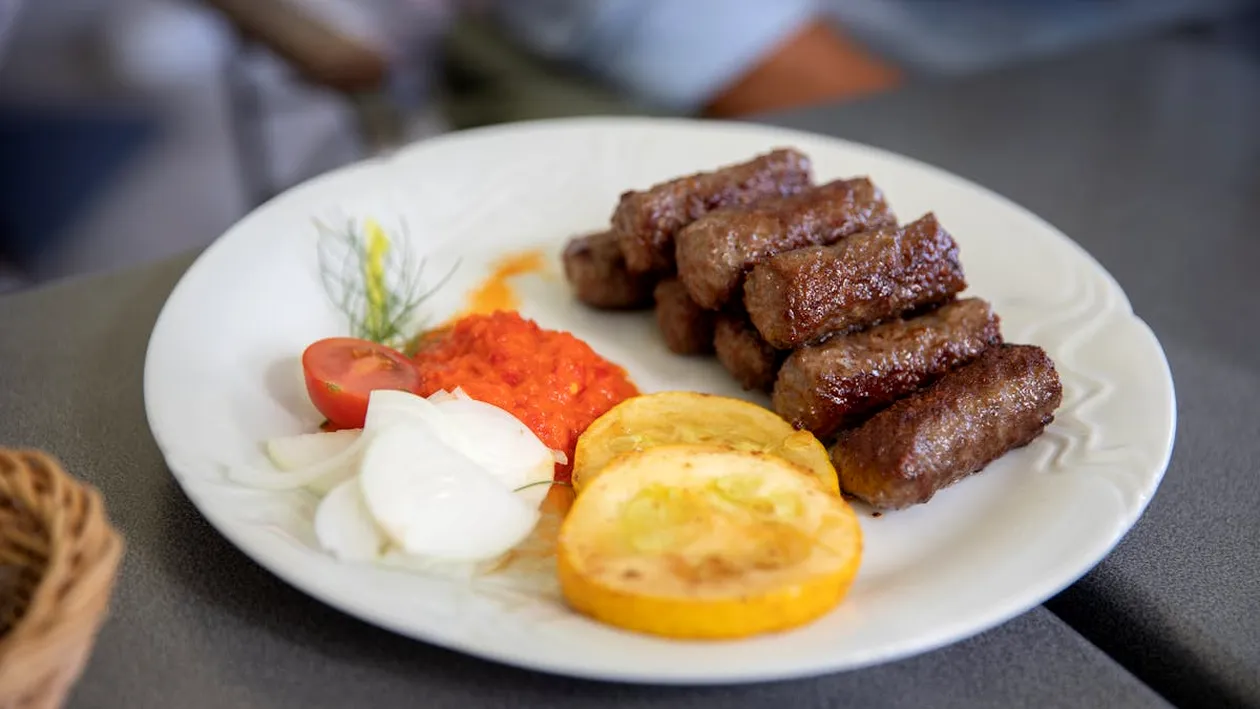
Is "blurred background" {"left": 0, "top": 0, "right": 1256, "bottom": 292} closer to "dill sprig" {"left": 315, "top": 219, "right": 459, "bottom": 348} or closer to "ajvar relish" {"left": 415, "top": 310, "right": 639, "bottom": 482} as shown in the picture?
"dill sprig" {"left": 315, "top": 219, "right": 459, "bottom": 348}

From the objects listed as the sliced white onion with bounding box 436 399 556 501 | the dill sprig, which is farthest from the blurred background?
the sliced white onion with bounding box 436 399 556 501

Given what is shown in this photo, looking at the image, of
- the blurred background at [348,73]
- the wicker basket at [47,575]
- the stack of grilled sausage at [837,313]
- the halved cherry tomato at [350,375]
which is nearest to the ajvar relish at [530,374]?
the halved cherry tomato at [350,375]

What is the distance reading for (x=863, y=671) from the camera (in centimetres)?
164

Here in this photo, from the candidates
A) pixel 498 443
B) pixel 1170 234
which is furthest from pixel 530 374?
pixel 1170 234

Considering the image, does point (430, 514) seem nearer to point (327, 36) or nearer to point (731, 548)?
point (731, 548)

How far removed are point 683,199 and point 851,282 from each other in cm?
47

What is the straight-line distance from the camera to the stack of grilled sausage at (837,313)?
6.48 ft

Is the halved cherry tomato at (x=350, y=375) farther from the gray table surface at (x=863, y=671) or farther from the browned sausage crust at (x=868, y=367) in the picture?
the browned sausage crust at (x=868, y=367)

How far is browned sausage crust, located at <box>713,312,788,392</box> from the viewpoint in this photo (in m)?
2.29

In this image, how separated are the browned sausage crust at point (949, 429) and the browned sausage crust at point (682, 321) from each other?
0.52 metres

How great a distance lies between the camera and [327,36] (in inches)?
158

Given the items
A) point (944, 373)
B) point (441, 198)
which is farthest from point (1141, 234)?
point (441, 198)

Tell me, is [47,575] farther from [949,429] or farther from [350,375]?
[949,429]

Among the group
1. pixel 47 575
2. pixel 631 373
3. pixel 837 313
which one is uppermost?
pixel 47 575
